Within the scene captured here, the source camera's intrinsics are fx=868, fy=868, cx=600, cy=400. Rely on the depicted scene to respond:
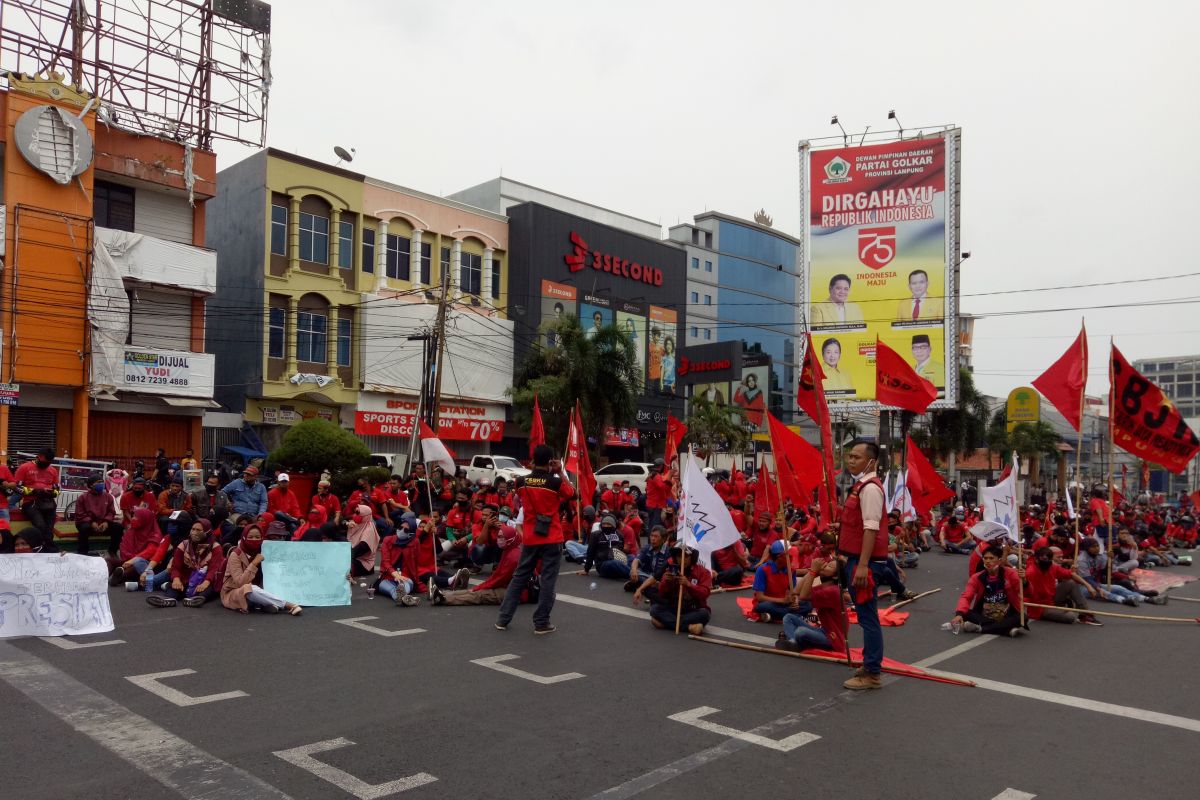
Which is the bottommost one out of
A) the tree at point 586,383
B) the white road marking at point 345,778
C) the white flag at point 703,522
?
the white road marking at point 345,778

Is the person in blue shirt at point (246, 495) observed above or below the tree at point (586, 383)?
below

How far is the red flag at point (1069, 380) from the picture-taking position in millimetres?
12453

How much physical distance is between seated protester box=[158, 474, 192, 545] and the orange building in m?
9.20

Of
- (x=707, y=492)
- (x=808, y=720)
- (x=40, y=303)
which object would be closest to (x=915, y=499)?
(x=707, y=492)

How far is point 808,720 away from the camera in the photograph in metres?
6.06

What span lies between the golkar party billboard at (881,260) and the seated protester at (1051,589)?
22.5 m

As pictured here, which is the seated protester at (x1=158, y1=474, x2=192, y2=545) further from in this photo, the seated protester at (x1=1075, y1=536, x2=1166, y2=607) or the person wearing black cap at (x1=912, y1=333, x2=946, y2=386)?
the person wearing black cap at (x1=912, y1=333, x2=946, y2=386)

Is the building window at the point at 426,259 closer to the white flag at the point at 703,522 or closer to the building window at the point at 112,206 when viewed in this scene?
the building window at the point at 112,206

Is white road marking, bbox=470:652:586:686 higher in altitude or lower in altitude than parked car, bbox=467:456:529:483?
lower

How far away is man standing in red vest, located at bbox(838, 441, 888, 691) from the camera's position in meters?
6.58

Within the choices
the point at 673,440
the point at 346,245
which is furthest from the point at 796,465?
the point at 346,245

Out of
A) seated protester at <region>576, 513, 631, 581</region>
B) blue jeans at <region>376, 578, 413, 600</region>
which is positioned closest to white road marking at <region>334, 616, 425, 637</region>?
blue jeans at <region>376, 578, 413, 600</region>

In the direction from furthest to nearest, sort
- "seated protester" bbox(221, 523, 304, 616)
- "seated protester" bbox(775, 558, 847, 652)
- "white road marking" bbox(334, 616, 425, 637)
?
"seated protester" bbox(221, 523, 304, 616) → "white road marking" bbox(334, 616, 425, 637) → "seated protester" bbox(775, 558, 847, 652)

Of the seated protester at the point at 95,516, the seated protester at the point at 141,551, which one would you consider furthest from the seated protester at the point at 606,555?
the seated protester at the point at 95,516
